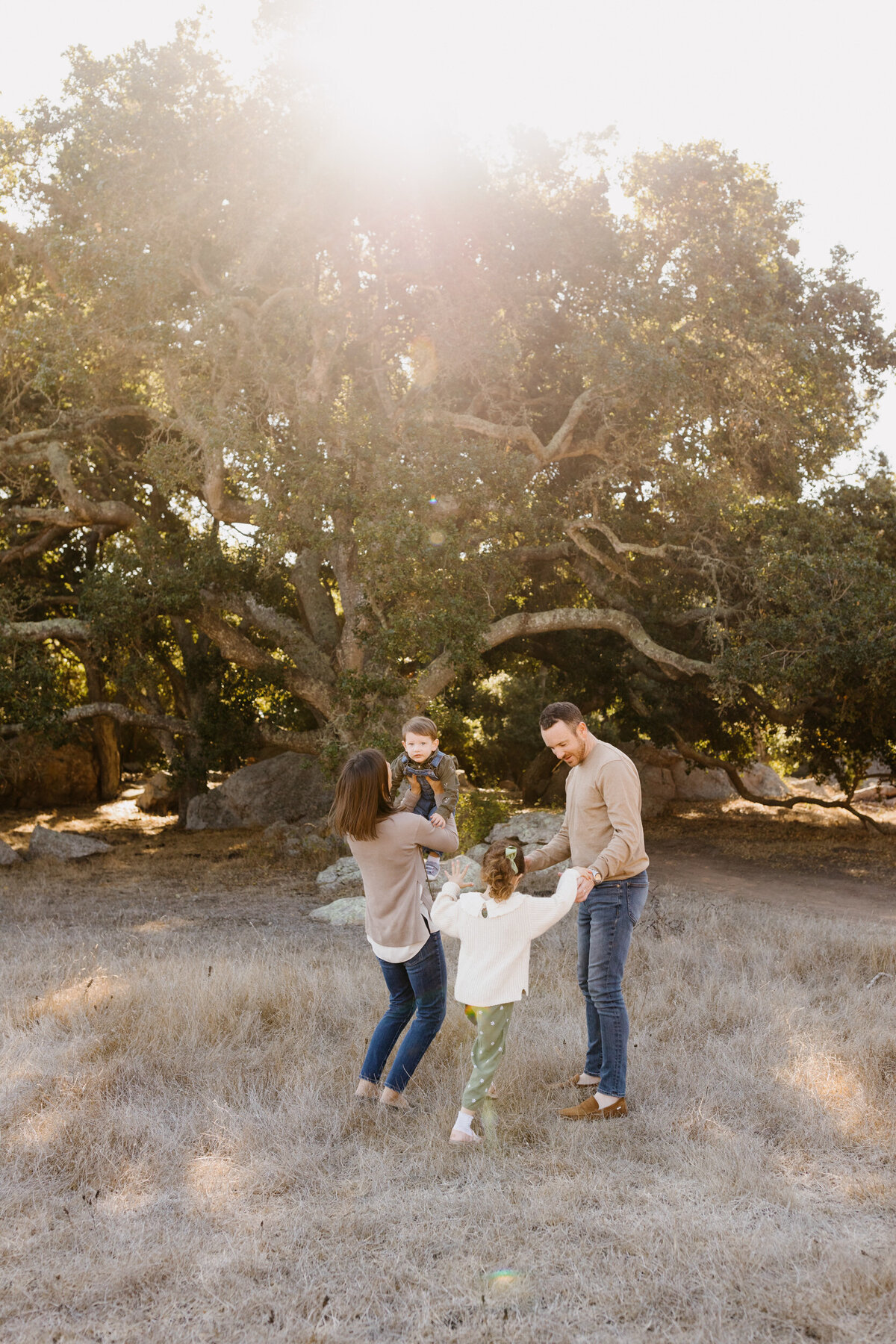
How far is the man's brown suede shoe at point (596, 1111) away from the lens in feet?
14.4

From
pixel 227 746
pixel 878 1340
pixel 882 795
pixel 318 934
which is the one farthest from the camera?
pixel 882 795

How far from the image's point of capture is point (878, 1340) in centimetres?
274

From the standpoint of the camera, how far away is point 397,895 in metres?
4.32

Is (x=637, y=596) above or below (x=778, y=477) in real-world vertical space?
below

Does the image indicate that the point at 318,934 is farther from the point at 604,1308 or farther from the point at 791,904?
the point at 604,1308

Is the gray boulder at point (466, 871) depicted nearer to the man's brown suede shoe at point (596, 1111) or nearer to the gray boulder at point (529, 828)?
the gray boulder at point (529, 828)

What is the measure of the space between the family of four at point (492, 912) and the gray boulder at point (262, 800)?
1440 cm

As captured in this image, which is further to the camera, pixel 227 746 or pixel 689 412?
pixel 227 746

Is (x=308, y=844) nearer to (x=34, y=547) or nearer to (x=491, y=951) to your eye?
(x=34, y=547)

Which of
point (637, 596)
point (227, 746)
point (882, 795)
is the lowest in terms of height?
point (882, 795)

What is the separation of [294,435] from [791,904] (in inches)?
337

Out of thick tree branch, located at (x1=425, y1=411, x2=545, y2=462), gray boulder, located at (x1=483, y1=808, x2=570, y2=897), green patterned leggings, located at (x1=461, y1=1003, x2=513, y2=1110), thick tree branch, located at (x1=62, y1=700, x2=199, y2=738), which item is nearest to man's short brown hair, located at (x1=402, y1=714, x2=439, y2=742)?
green patterned leggings, located at (x1=461, y1=1003, x2=513, y2=1110)

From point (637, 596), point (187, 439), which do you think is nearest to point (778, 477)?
point (637, 596)

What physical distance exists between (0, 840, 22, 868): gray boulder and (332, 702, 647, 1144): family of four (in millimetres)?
11404
